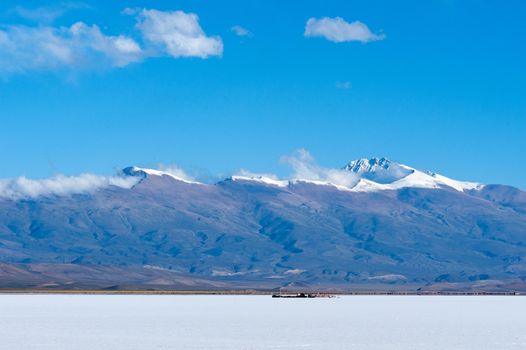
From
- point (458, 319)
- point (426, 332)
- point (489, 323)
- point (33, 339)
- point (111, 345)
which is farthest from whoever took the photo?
point (458, 319)

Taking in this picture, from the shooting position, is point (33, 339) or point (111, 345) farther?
point (33, 339)

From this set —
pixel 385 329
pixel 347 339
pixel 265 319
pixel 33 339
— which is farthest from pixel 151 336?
pixel 265 319

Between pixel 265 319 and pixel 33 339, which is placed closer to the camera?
pixel 33 339

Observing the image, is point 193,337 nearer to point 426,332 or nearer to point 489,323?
point 426,332

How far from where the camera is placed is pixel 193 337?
297ft

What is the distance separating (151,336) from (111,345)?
11.0 metres

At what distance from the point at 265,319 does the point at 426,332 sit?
99.1 ft

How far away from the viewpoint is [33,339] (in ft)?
285

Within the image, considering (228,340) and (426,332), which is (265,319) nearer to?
Answer: (426,332)

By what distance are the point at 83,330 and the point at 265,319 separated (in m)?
30.2

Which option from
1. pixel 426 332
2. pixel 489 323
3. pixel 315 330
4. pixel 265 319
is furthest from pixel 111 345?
pixel 489 323

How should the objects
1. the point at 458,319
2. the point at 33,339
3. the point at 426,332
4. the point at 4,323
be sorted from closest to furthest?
1. the point at 33,339
2. the point at 426,332
3. the point at 4,323
4. the point at 458,319

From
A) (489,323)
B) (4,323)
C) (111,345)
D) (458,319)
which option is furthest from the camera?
(458,319)

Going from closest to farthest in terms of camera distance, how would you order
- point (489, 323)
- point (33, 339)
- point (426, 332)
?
point (33, 339) < point (426, 332) < point (489, 323)
